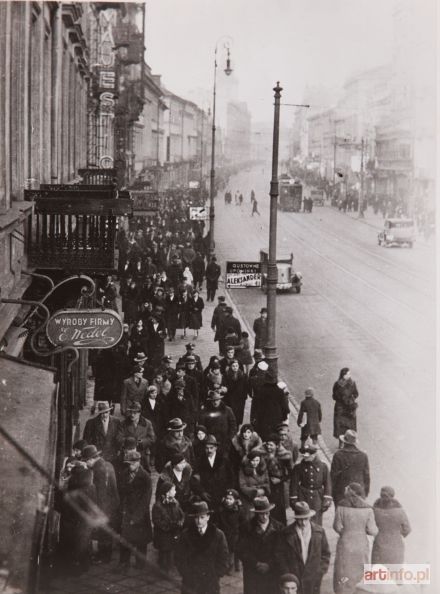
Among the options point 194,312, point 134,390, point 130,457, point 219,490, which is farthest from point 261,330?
point 130,457

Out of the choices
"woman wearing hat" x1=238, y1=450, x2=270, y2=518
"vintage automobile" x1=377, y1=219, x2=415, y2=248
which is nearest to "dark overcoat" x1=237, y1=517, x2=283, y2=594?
"woman wearing hat" x1=238, y1=450, x2=270, y2=518

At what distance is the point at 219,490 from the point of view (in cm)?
1112

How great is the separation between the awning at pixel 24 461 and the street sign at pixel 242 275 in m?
7.60

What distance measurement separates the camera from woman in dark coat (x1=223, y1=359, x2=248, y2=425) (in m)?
15.1

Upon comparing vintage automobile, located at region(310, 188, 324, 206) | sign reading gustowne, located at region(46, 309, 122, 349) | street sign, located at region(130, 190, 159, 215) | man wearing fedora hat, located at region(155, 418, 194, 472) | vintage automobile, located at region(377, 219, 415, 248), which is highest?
vintage automobile, located at region(310, 188, 324, 206)

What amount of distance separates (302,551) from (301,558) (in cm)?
7

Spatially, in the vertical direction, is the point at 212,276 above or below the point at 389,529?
above

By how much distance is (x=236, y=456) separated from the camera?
11602mm

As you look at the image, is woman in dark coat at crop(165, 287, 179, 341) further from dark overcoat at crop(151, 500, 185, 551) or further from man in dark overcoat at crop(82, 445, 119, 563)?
dark overcoat at crop(151, 500, 185, 551)

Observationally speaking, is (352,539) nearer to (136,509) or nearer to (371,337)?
(136,509)

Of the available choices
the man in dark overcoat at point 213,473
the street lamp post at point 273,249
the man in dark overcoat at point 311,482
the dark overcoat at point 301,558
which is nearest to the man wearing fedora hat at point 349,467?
the man in dark overcoat at point 311,482

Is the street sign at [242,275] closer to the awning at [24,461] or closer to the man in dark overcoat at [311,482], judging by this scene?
the man in dark overcoat at [311,482]

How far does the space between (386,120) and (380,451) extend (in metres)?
27.2

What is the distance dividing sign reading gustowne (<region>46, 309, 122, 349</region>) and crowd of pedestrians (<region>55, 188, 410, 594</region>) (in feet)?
4.01
